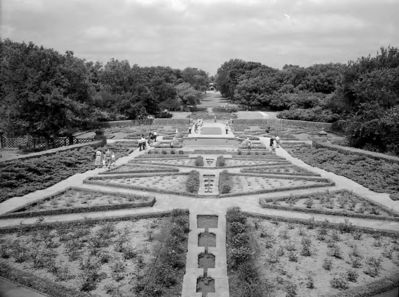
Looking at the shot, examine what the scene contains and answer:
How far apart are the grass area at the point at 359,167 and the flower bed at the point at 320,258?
7989 mm

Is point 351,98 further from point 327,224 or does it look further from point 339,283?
point 339,283

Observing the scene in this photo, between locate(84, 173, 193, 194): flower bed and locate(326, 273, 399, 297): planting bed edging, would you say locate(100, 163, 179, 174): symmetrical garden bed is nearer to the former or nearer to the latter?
locate(84, 173, 193, 194): flower bed

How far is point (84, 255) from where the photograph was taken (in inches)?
533

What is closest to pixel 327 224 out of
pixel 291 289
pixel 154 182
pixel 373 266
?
pixel 373 266

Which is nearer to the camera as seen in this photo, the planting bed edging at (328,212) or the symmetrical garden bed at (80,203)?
the planting bed edging at (328,212)

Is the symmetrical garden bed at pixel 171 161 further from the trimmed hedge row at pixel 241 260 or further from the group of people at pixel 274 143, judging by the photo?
the trimmed hedge row at pixel 241 260

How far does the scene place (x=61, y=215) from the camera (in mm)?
17641

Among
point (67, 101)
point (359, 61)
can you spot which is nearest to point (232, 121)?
point (359, 61)

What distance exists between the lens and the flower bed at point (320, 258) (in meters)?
11.7

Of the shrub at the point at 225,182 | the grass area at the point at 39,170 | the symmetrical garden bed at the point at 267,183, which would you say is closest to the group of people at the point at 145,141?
the grass area at the point at 39,170

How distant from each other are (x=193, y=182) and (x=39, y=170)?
10241mm

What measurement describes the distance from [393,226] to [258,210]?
6069 millimetres

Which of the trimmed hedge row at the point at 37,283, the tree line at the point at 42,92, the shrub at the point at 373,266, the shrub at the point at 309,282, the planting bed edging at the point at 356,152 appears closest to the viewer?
the trimmed hedge row at the point at 37,283

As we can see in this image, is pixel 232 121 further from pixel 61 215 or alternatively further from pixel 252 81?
pixel 61 215
